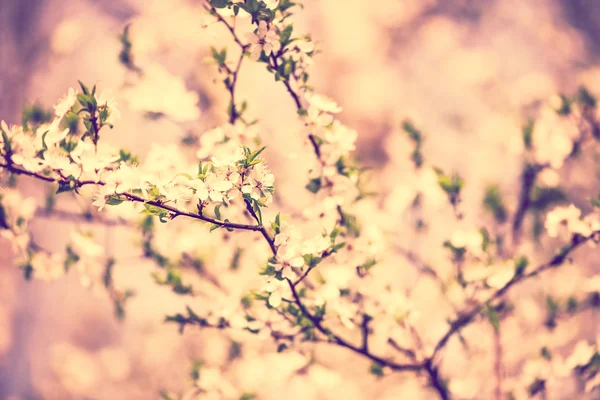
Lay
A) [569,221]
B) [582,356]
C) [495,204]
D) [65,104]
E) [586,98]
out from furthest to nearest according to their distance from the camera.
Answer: [495,204] → [586,98] → [582,356] → [569,221] → [65,104]

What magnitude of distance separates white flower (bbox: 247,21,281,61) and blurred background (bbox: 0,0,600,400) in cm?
123

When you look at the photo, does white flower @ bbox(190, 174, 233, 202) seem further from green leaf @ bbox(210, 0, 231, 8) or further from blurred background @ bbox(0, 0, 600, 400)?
blurred background @ bbox(0, 0, 600, 400)

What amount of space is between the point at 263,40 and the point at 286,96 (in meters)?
2.05

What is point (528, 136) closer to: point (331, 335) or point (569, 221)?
point (569, 221)

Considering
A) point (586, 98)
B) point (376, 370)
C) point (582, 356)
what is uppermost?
point (586, 98)

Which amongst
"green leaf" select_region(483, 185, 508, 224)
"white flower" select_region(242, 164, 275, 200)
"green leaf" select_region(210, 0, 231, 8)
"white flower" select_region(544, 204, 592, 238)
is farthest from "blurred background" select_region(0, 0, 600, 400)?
"white flower" select_region(242, 164, 275, 200)

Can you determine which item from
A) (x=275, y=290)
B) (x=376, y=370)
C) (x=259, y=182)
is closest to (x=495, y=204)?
(x=376, y=370)

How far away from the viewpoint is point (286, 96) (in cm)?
303

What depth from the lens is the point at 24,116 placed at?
1370 millimetres

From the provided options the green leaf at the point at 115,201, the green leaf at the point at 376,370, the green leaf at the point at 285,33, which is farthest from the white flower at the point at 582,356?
the green leaf at the point at 115,201

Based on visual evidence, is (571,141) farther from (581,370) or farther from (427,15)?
(427,15)

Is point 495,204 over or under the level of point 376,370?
over

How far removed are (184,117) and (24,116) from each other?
20.4 inches

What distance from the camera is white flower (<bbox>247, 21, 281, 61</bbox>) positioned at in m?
1.00
